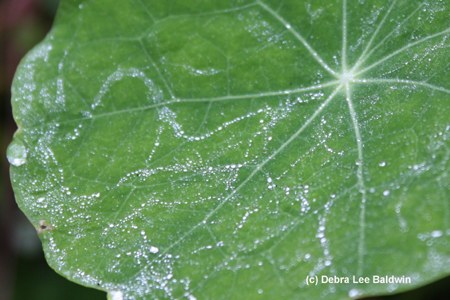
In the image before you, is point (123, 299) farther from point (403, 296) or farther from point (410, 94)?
point (403, 296)

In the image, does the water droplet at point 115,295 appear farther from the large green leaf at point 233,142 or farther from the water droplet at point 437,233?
the water droplet at point 437,233

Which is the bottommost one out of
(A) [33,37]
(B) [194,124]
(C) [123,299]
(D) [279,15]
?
(C) [123,299]

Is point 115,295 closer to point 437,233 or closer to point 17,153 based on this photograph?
point 17,153

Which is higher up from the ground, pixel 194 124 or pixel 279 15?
pixel 279 15

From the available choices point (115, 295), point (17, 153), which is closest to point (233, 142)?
point (115, 295)

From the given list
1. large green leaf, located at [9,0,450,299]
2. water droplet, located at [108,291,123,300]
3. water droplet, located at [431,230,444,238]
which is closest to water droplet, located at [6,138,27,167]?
large green leaf, located at [9,0,450,299]

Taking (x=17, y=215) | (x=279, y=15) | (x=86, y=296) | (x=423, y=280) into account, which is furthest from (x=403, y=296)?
(x=17, y=215)

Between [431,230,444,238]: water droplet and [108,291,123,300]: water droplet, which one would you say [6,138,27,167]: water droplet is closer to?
[108,291,123,300]: water droplet

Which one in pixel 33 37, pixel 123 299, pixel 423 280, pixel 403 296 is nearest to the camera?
pixel 423 280
